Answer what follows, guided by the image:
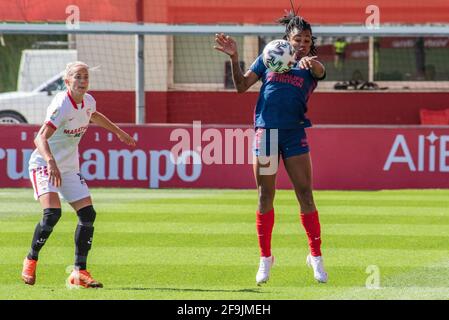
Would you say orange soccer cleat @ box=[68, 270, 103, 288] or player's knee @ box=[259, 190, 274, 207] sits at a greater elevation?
player's knee @ box=[259, 190, 274, 207]

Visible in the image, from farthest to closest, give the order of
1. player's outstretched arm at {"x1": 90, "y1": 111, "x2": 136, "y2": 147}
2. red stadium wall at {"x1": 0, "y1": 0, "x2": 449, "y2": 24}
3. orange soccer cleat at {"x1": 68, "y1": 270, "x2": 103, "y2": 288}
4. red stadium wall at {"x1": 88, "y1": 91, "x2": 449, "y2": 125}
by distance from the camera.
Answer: red stadium wall at {"x1": 88, "y1": 91, "x2": 449, "y2": 125}, red stadium wall at {"x1": 0, "y1": 0, "x2": 449, "y2": 24}, player's outstretched arm at {"x1": 90, "y1": 111, "x2": 136, "y2": 147}, orange soccer cleat at {"x1": 68, "y1": 270, "x2": 103, "y2": 288}

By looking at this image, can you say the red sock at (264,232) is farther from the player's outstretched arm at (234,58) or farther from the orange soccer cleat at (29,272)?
the orange soccer cleat at (29,272)

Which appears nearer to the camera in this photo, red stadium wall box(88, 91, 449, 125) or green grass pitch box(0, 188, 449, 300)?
green grass pitch box(0, 188, 449, 300)

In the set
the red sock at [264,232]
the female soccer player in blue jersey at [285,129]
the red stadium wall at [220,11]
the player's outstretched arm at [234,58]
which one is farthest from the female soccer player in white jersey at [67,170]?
the red stadium wall at [220,11]

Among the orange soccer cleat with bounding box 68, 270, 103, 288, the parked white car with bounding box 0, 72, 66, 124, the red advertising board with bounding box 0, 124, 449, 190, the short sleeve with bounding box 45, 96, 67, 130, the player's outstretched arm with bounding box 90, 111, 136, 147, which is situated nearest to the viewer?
the orange soccer cleat with bounding box 68, 270, 103, 288

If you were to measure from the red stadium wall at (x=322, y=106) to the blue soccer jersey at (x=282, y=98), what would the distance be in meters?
15.0

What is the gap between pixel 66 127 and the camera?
8188 millimetres

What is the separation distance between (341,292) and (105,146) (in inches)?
381

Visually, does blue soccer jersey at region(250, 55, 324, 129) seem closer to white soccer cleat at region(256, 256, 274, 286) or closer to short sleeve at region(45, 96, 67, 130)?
white soccer cleat at region(256, 256, 274, 286)

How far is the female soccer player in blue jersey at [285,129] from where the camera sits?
27.0ft

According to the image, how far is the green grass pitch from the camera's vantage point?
785cm

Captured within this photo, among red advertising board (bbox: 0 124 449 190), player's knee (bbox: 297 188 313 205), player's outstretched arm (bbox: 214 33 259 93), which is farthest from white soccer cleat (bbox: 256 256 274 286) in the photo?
red advertising board (bbox: 0 124 449 190)

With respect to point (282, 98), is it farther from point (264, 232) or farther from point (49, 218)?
point (49, 218)

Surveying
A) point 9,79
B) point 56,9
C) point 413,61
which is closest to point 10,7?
point 56,9
